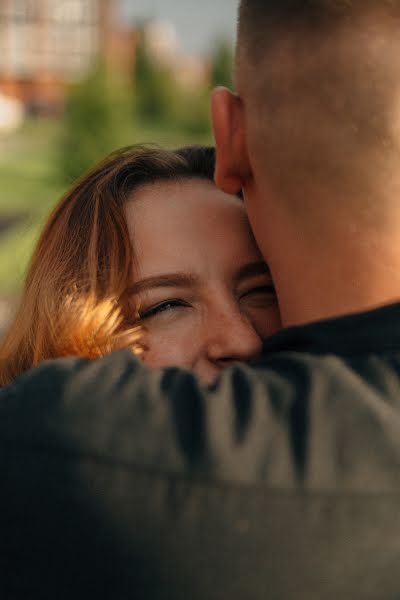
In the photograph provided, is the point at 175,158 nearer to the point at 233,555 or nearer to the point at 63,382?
the point at 63,382

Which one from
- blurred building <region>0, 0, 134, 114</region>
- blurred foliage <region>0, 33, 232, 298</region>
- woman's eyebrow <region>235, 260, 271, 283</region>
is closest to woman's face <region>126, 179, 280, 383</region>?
woman's eyebrow <region>235, 260, 271, 283</region>

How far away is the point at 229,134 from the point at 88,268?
71 centimetres

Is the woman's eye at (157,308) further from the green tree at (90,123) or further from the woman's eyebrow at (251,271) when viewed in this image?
the green tree at (90,123)

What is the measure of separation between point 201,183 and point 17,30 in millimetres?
89393

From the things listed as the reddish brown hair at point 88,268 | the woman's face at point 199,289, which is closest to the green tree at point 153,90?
the reddish brown hair at point 88,268

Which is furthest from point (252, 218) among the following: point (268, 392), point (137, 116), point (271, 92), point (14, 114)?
point (14, 114)

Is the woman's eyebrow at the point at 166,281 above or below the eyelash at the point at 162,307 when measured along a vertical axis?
above

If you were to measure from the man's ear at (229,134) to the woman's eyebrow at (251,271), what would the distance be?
0.54 metres

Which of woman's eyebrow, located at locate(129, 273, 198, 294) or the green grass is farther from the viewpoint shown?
the green grass

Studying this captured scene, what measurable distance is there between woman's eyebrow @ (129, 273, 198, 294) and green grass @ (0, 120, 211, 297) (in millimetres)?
762

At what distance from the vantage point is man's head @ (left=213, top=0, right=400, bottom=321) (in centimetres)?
111

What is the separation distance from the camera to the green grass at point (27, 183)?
7.09 m

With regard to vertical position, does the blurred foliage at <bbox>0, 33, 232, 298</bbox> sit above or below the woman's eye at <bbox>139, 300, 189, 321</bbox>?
below

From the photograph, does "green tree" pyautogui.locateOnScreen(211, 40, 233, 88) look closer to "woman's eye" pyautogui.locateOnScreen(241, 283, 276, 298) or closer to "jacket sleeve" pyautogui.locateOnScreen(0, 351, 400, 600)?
"woman's eye" pyautogui.locateOnScreen(241, 283, 276, 298)
